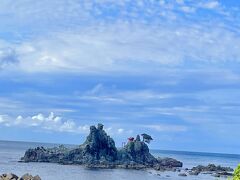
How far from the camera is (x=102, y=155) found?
173 metres

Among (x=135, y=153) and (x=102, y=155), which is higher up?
(x=135, y=153)

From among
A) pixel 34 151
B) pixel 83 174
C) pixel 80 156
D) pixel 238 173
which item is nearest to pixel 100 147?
pixel 80 156

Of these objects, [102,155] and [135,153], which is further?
[135,153]

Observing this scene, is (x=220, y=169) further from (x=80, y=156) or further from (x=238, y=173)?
(x=238, y=173)

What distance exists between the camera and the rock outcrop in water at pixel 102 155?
171 metres

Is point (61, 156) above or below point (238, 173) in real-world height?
above

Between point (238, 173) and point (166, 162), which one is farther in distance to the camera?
point (166, 162)

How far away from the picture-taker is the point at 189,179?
452ft

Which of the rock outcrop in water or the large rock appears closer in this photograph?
the rock outcrop in water

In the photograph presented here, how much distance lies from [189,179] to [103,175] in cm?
2379

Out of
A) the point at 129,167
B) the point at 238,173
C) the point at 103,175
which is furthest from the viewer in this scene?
the point at 129,167

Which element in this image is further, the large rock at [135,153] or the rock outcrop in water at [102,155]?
the large rock at [135,153]

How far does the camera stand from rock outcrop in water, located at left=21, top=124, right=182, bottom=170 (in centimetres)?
17075

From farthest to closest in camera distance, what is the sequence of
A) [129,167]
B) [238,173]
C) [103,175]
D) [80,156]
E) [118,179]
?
[80,156] < [129,167] < [103,175] < [118,179] < [238,173]
